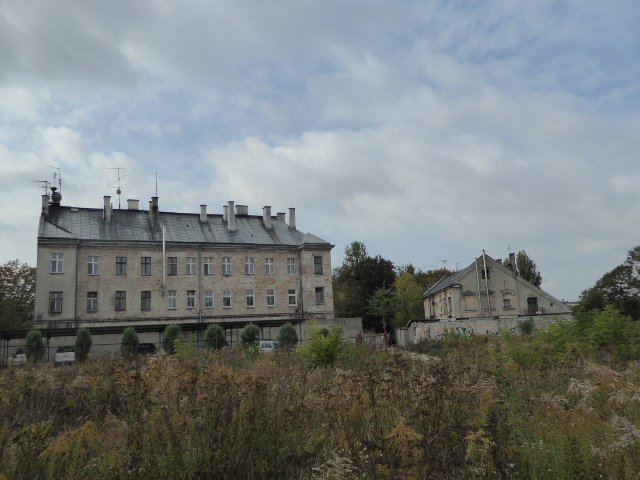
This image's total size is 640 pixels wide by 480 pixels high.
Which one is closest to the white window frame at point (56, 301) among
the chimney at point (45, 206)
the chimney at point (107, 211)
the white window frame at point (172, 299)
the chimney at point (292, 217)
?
the chimney at point (45, 206)

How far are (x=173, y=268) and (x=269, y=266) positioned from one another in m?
8.40

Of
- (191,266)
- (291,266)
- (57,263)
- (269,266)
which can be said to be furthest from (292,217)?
(57,263)

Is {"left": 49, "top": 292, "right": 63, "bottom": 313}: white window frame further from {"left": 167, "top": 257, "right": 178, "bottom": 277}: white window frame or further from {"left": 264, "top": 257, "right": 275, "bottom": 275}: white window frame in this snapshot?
{"left": 264, "top": 257, "right": 275, "bottom": 275}: white window frame

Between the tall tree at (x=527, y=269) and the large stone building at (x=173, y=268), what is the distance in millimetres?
39677

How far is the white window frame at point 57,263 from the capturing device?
41.4 metres

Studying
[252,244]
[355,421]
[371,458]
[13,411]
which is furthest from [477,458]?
[252,244]

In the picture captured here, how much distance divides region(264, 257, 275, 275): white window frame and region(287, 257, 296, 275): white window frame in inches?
57.9

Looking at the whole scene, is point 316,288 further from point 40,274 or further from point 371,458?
point 371,458

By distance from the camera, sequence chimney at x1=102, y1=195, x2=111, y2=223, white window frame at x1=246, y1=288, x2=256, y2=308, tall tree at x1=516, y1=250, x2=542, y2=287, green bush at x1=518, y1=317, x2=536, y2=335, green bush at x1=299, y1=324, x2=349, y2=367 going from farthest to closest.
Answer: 1. tall tree at x1=516, y1=250, x2=542, y2=287
2. white window frame at x1=246, y1=288, x2=256, y2=308
3. chimney at x1=102, y1=195, x2=111, y2=223
4. green bush at x1=518, y1=317, x2=536, y2=335
5. green bush at x1=299, y1=324, x2=349, y2=367

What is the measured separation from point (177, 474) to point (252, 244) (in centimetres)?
4460

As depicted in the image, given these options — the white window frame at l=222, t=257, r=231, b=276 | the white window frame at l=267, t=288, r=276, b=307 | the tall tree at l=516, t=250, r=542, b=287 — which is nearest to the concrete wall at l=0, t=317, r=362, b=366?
the white window frame at l=267, t=288, r=276, b=307

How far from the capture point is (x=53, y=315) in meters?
40.5

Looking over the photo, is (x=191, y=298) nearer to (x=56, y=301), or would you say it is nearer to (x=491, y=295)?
(x=56, y=301)

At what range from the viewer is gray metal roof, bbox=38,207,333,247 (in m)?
43.8
